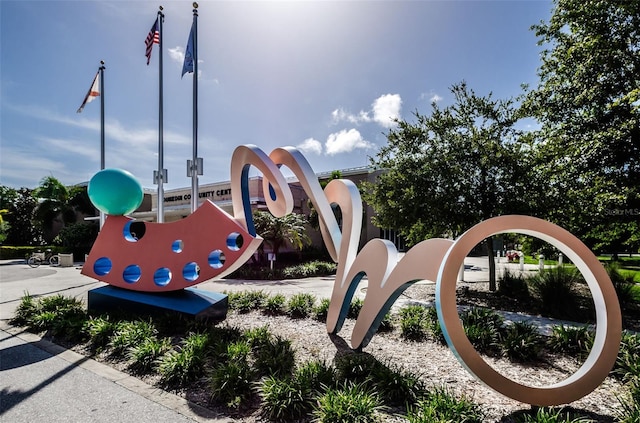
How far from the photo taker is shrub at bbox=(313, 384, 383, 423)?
3963 millimetres

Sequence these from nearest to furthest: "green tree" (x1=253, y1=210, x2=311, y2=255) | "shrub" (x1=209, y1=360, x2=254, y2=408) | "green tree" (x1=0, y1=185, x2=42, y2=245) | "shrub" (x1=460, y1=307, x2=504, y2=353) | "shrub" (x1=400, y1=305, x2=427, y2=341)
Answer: "shrub" (x1=209, y1=360, x2=254, y2=408)
"shrub" (x1=460, y1=307, x2=504, y2=353)
"shrub" (x1=400, y1=305, x2=427, y2=341)
"green tree" (x1=253, y1=210, x2=311, y2=255)
"green tree" (x1=0, y1=185, x2=42, y2=245)

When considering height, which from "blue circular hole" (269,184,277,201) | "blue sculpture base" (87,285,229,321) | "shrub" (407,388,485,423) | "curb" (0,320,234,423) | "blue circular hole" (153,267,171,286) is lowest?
"curb" (0,320,234,423)

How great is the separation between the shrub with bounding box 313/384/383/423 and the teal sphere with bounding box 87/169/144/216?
7542mm

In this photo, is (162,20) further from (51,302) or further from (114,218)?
(51,302)

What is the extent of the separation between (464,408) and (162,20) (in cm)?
1748

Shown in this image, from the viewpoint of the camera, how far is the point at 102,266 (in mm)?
9625

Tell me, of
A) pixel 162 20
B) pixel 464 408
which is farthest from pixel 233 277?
pixel 464 408

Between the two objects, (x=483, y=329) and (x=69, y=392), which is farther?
(x=483, y=329)

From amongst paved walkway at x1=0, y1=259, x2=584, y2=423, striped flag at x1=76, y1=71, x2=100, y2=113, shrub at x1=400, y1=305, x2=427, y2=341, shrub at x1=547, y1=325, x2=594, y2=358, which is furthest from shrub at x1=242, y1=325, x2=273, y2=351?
striped flag at x1=76, y1=71, x2=100, y2=113

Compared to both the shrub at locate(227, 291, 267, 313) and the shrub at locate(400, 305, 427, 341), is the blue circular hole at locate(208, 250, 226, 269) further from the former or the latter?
the shrub at locate(400, 305, 427, 341)

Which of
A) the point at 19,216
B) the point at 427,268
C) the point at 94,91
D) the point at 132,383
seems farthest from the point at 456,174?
the point at 19,216

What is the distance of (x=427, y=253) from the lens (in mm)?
5309

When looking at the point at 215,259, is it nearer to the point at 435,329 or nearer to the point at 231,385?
the point at 231,385

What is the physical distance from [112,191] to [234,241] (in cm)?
354
